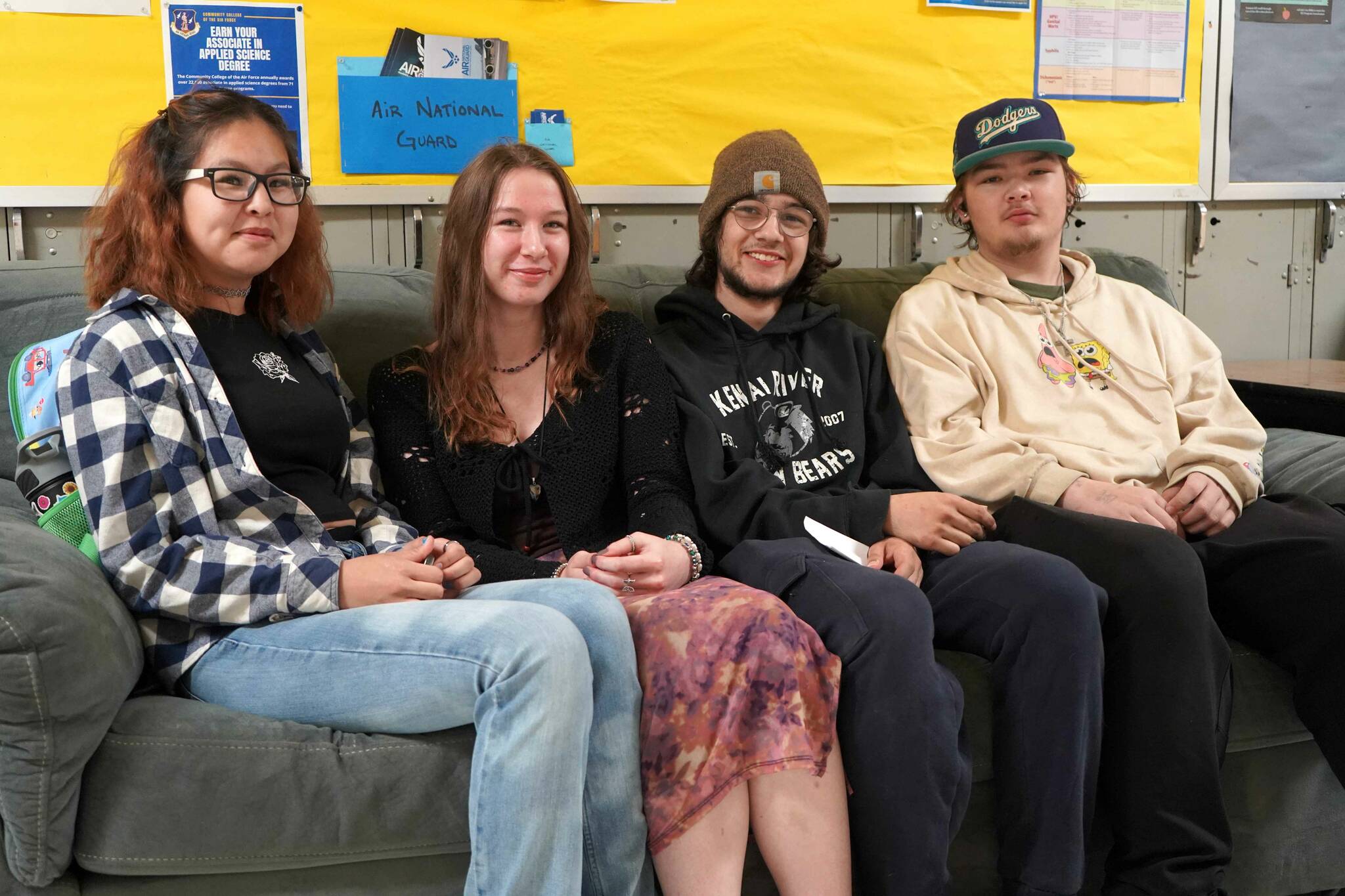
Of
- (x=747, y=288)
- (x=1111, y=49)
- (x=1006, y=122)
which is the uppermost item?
(x=1111, y=49)

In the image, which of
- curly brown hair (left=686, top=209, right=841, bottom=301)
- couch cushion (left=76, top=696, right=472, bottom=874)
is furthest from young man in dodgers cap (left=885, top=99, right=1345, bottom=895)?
couch cushion (left=76, top=696, right=472, bottom=874)

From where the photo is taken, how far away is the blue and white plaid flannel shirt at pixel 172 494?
133cm

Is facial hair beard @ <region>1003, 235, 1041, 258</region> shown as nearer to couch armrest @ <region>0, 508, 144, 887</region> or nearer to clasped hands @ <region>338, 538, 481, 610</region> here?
clasped hands @ <region>338, 538, 481, 610</region>

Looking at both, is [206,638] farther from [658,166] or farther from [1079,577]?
[658,166]

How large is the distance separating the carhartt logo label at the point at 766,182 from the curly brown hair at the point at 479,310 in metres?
0.34

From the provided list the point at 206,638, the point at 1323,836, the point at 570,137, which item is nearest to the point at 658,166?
the point at 570,137

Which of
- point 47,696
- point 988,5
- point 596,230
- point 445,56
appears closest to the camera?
point 47,696

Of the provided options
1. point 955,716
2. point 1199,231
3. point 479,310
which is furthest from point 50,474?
point 1199,231

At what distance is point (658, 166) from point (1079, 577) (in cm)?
133

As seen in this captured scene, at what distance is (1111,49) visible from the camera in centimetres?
262

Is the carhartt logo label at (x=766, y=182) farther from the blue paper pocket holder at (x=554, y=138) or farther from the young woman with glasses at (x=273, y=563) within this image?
the young woman with glasses at (x=273, y=563)

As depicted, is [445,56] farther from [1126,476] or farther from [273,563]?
[1126,476]

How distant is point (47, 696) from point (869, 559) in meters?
1.10

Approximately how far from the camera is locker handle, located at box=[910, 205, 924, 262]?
2.59 m
